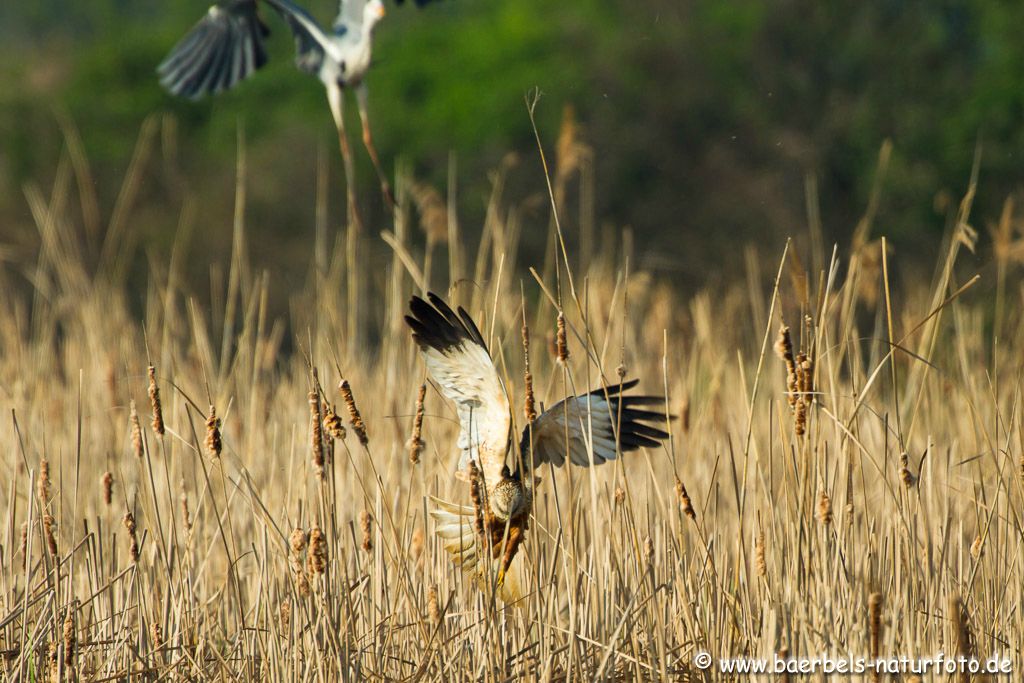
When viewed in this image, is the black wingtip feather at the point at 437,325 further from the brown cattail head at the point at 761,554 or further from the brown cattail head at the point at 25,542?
the brown cattail head at the point at 25,542

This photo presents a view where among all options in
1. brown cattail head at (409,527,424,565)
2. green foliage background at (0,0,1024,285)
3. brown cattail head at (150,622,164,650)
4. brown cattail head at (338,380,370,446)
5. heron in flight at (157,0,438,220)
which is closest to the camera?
brown cattail head at (338,380,370,446)

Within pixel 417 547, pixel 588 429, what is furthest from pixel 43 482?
pixel 588 429

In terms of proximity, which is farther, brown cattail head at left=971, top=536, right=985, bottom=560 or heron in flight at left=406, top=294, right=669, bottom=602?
brown cattail head at left=971, top=536, right=985, bottom=560

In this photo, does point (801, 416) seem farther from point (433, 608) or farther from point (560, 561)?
point (560, 561)

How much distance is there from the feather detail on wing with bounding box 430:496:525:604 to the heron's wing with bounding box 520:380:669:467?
0.50ft

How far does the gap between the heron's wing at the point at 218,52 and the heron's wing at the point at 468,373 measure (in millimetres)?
1991

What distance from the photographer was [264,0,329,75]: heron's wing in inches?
135

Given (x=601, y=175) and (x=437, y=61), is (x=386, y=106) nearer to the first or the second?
(x=437, y=61)

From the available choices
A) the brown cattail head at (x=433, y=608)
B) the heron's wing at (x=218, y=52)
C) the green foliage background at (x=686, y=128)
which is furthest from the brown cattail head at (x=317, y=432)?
the green foliage background at (x=686, y=128)

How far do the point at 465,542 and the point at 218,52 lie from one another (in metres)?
2.18

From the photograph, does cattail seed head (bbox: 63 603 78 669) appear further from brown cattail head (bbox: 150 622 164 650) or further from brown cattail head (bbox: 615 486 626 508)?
brown cattail head (bbox: 615 486 626 508)

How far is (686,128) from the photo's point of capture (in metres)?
10.8

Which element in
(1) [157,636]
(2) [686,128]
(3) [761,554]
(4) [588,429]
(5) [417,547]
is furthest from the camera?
(2) [686,128]

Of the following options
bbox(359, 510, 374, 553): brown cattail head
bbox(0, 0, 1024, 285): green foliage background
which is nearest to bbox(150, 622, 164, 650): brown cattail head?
bbox(359, 510, 374, 553): brown cattail head
